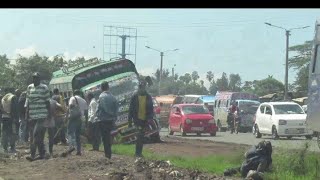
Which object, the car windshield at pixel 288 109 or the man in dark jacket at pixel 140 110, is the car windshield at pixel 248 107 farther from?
the man in dark jacket at pixel 140 110

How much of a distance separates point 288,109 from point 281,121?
1.12m

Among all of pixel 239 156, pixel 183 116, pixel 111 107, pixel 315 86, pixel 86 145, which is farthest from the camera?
pixel 183 116

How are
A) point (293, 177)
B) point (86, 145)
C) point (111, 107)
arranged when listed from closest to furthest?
point (293, 177) → point (111, 107) → point (86, 145)

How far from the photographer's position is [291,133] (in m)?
26.1

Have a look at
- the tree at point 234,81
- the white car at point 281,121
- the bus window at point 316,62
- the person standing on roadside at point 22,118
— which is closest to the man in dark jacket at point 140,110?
the bus window at point 316,62

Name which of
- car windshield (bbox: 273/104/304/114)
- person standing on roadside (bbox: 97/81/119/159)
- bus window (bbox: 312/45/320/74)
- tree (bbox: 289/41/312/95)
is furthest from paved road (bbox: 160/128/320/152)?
tree (bbox: 289/41/312/95)

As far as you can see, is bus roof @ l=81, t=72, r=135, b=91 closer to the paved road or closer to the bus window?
the paved road

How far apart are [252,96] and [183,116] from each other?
15.1 m

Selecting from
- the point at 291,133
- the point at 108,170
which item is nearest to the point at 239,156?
the point at 108,170

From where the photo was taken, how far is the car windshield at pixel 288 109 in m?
27.0

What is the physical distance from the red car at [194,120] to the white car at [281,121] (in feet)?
8.08

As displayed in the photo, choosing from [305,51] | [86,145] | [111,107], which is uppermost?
[305,51]

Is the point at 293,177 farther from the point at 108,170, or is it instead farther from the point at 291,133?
the point at 291,133

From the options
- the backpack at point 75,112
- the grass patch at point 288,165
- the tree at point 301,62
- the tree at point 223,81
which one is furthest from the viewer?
the tree at point 223,81
